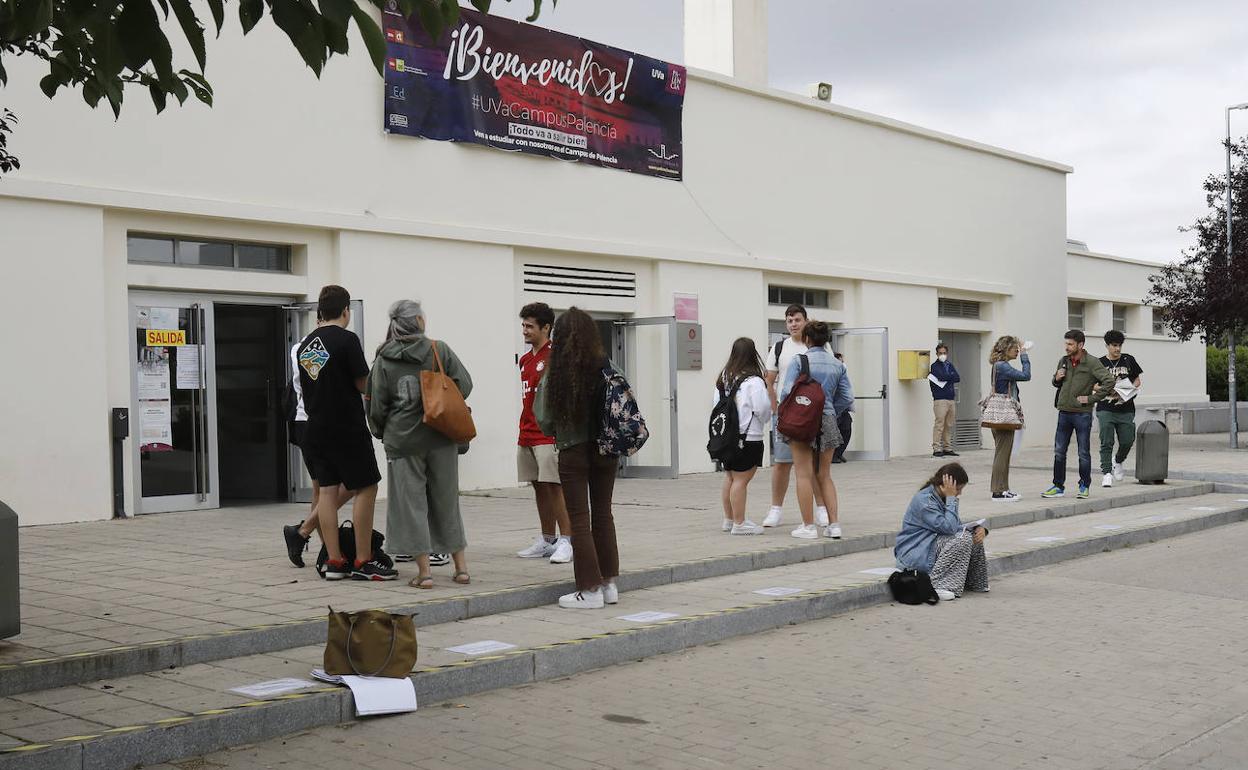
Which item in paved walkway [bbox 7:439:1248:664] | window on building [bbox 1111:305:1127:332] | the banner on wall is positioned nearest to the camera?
paved walkway [bbox 7:439:1248:664]

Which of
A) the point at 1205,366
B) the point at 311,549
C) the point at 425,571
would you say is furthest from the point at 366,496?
the point at 1205,366

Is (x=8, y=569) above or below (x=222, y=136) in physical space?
below

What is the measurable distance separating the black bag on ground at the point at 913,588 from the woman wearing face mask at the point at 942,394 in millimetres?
13644

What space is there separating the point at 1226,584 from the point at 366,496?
6562 mm

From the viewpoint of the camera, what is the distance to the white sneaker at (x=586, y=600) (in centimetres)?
789

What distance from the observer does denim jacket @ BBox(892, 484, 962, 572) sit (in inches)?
346

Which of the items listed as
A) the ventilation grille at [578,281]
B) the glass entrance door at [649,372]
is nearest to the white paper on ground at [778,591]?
the ventilation grille at [578,281]

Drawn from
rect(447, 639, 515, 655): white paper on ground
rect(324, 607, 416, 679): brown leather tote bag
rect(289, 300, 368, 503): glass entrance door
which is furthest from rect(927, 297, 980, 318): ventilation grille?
rect(324, 607, 416, 679): brown leather tote bag

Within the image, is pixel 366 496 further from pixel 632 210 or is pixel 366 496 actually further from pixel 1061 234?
pixel 1061 234

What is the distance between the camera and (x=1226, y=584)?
9.73 m

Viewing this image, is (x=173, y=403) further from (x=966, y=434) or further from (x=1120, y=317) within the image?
(x=1120, y=317)

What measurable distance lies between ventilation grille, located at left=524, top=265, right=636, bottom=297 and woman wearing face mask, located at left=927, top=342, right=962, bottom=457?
21.9ft

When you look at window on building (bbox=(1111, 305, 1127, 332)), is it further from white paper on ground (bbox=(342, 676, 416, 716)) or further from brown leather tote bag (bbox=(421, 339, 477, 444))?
Result: white paper on ground (bbox=(342, 676, 416, 716))

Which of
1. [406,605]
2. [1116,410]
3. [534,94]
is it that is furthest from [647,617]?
[534,94]
